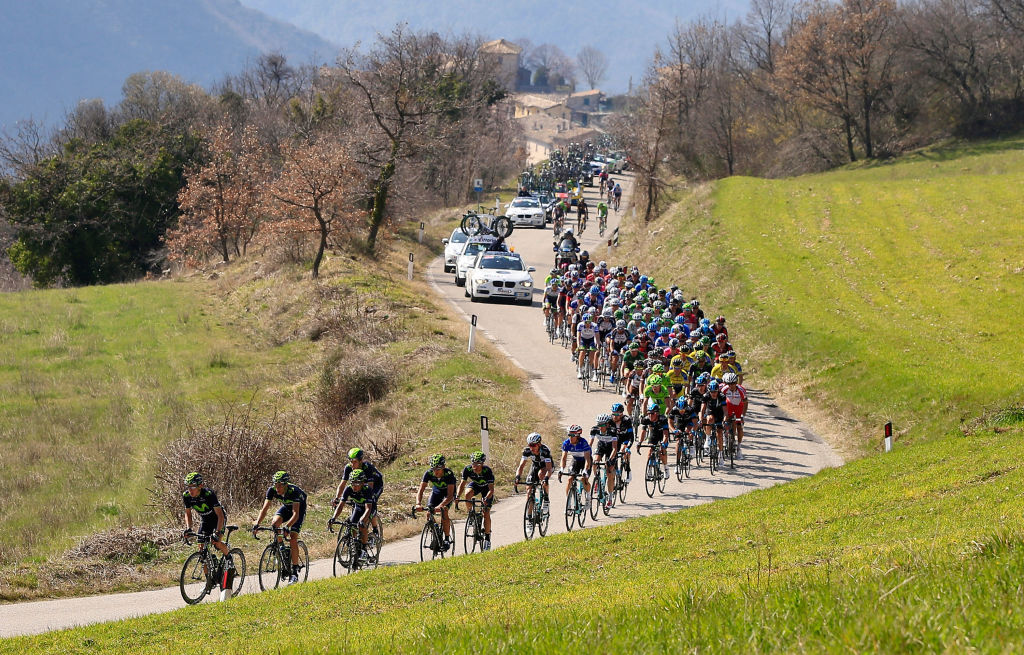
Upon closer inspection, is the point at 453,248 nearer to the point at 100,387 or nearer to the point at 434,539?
the point at 100,387

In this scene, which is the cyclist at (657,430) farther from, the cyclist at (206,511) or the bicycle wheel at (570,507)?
the cyclist at (206,511)

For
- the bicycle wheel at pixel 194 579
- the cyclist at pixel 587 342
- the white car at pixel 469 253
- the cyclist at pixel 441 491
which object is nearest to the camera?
the bicycle wheel at pixel 194 579

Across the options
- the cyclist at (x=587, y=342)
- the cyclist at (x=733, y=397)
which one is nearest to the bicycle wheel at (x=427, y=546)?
the cyclist at (x=733, y=397)

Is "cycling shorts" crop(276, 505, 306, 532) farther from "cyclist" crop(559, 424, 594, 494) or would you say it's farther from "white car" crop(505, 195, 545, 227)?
"white car" crop(505, 195, 545, 227)

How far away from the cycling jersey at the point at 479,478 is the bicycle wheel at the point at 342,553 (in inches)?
70.2

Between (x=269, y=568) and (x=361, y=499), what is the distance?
1.48 metres

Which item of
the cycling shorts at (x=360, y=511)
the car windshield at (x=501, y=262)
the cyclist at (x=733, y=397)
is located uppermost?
the car windshield at (x=501, y=262)

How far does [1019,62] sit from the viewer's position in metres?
63.8

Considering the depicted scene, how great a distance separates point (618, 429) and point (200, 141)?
47490 millimetres

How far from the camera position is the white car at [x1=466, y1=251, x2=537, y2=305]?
37.2 metres

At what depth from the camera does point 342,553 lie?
15.1 metres

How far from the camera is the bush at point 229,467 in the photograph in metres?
19.3

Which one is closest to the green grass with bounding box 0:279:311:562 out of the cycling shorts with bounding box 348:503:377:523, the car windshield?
the cycling shorts with bounding box 348:503:377:523

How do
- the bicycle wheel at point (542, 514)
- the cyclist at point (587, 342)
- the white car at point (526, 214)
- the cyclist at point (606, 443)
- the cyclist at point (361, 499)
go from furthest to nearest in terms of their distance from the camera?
1. the white car at point (526, 214)
2. the cyclist at point (587, 342)
3. the cyclist at point (606, 443)
4. the bicycle wheel at point (542, 514)
5. the cyclist at point (361, 499)
